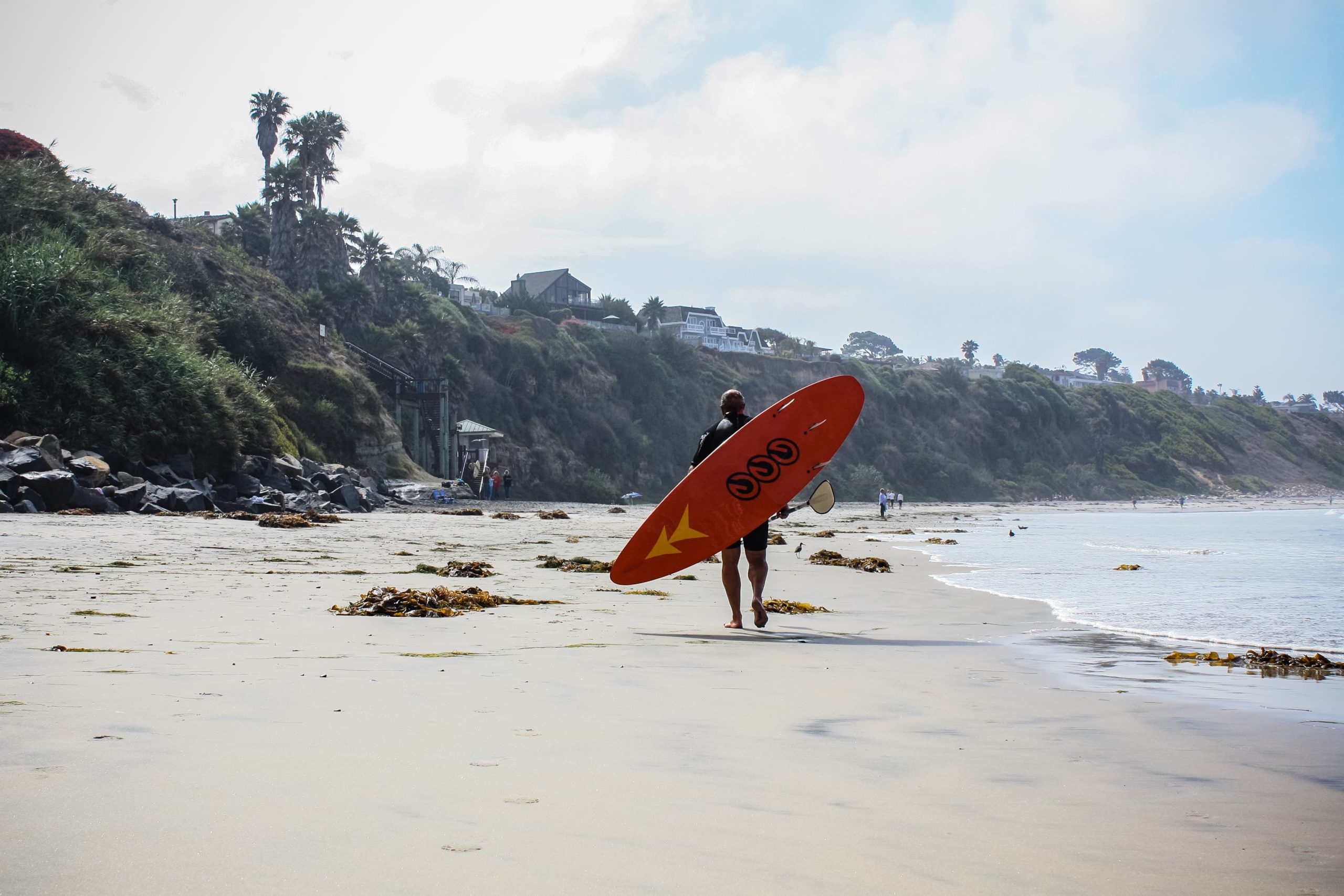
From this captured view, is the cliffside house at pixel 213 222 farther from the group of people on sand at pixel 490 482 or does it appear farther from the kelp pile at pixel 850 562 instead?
the kelp pile at pixel 850 562

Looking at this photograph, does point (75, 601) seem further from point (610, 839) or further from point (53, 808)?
point (610, 839)

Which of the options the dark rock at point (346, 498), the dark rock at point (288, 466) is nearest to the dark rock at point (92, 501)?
the dark rock at point (346, 498)

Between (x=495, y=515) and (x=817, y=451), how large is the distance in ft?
45.8

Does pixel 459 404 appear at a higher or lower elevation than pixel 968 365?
lower

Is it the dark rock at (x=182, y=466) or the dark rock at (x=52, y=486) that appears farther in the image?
the dark rock at (x=182, y=466)

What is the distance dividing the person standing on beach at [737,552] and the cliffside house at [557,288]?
72654 mm

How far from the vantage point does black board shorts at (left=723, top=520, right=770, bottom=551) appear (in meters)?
5.95

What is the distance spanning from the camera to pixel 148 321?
773 inches

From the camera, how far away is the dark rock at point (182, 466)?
17453mm

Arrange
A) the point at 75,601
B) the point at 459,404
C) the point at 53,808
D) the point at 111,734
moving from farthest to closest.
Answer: the point at 459,404 < the point at 75,601 < the point at 111,734 < the point at 53,808

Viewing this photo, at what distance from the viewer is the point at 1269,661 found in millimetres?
4840

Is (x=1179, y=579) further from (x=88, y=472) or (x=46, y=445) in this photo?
(x=46, y=445)

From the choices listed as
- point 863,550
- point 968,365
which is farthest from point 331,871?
point 968,365

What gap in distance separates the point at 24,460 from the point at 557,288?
68.0 meters
